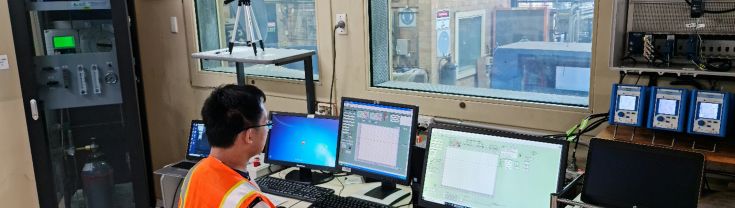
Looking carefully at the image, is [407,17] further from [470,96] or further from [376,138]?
[376,138]

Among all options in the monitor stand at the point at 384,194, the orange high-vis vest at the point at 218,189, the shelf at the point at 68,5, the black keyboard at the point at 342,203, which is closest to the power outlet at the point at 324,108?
the monitor stand at the point at 384,194

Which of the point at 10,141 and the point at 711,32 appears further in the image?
the point at 10,141

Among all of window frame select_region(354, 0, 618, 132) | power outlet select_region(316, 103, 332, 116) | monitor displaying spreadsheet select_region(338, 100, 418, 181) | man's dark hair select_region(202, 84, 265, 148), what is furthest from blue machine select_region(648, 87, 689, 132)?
power outlet select_region(316, 103, 332, 116)

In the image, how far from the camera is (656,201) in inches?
67.3

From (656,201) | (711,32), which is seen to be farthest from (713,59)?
(656,201)

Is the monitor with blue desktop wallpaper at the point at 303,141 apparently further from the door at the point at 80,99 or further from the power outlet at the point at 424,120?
the door at the point at 80,99

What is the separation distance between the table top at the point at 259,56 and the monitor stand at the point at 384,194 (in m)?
0.74

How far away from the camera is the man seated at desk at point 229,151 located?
1.63 metres

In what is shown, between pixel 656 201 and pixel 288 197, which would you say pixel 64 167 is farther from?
pixel 656 201

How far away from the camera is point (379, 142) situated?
2434mm

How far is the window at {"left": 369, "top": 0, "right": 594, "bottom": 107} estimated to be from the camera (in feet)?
8.36

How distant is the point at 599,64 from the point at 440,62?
2.62 ft

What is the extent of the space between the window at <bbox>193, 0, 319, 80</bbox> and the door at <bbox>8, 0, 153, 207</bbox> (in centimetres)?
47

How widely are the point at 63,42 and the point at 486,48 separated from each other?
2337 millimetres
